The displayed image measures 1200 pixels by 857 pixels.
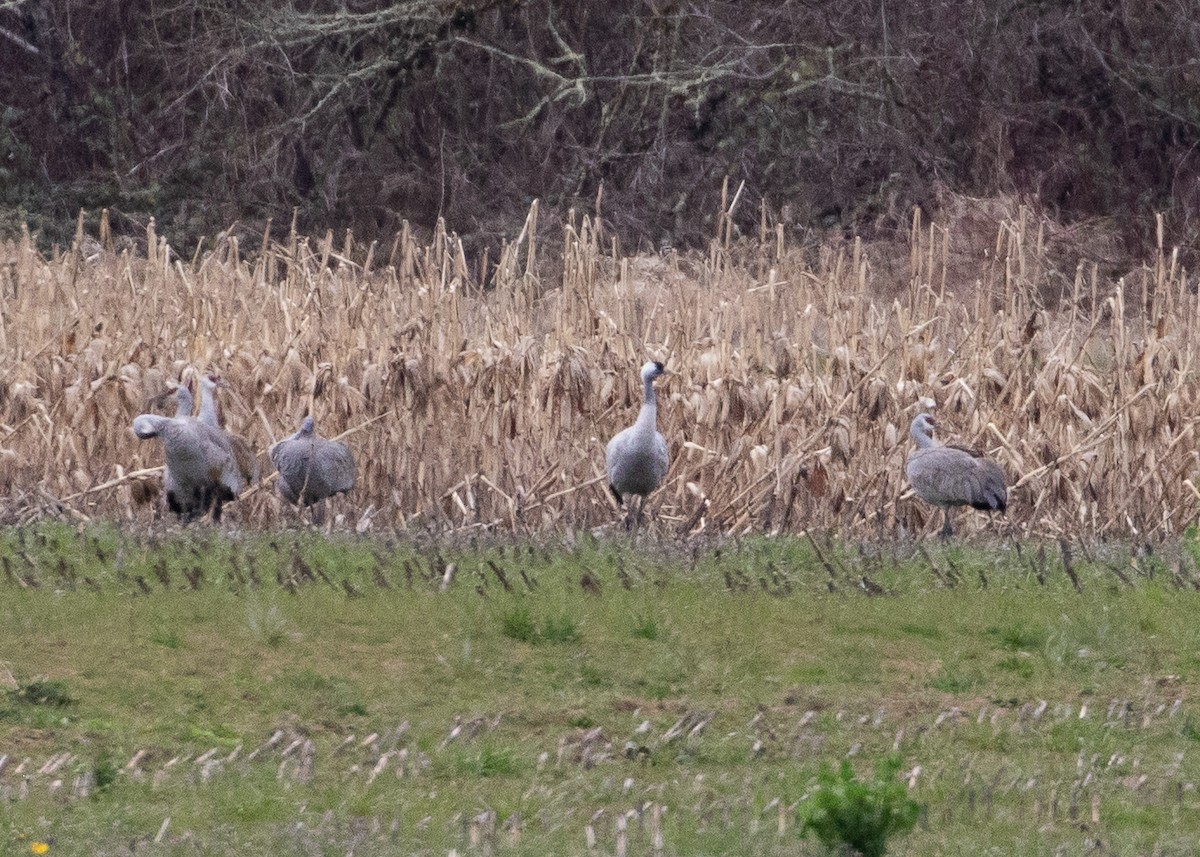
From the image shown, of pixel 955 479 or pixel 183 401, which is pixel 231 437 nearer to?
pixel 183 401

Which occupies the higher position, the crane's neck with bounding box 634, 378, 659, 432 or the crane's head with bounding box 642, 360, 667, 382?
the crane's head with bounding box 642, 360, 667, 382

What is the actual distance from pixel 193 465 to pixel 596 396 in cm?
284

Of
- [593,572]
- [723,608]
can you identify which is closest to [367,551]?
[593,572]

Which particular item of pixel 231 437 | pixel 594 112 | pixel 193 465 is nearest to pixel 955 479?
pixel 231 437

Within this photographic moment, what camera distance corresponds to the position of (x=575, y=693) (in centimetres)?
816

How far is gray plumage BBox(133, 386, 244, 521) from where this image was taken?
41.4ft

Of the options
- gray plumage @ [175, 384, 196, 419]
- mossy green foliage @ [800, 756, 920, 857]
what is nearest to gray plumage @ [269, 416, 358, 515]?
gray plumage @ [175, 384, 196, 419]

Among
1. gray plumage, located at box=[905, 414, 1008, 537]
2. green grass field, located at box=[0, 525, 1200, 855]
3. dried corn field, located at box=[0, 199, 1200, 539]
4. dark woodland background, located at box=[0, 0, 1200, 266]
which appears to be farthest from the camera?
dark woodland background, located at box=[0, 0, 1200, 266]

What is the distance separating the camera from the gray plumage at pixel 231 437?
13.1m

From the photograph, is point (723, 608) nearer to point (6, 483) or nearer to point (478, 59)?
point (6, 483)

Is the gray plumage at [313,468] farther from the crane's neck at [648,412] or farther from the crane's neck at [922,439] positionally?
the crane's neck at [922,439]

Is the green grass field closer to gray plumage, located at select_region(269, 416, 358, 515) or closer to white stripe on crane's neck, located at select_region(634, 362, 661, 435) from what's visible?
gray plumage, located at select_region(269, 416, 358, 515)

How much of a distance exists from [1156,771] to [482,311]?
28.8 feet

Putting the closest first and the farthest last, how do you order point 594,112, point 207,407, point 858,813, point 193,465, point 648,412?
point 858,813
point 193,465
point 648,412
point 207,407
point 594,112
